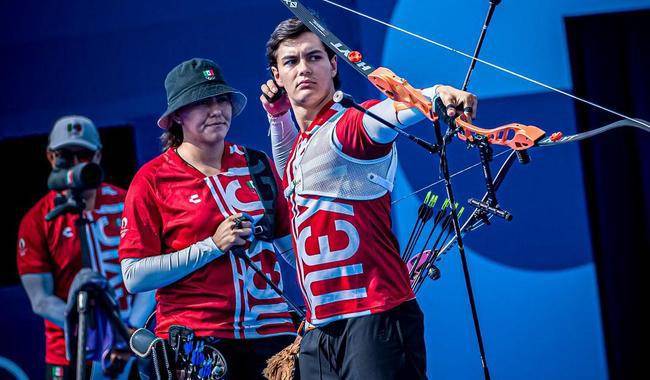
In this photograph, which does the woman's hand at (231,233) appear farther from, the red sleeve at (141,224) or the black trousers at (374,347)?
the black trousers at (374,347)

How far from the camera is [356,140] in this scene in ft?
6.62

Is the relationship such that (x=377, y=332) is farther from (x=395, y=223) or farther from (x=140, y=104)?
(x=140, y=104)

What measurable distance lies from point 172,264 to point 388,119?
88 centimetres

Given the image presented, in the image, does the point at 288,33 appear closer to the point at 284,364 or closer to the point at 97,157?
the point at 284,364

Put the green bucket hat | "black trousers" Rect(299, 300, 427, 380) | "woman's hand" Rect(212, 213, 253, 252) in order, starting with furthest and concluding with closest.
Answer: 1. the green bucket hat
2. "woman's hand" Rect(212, 213, 253, 252)
3. "black trousers" Rect(299, 300, 427, 380)

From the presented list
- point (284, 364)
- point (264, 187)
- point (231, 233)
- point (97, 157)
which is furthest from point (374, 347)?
point (97, 157)

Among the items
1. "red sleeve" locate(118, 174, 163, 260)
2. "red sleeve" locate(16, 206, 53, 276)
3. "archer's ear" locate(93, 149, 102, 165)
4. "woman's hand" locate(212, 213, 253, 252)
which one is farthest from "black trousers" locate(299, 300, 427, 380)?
"archer's ear" locate(93, 149, 102, 165)

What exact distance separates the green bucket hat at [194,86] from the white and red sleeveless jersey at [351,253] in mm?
728

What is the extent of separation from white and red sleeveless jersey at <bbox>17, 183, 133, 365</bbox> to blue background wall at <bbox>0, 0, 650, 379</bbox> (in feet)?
1.09

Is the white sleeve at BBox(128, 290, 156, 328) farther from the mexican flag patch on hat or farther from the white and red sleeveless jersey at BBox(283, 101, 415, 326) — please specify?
the white and red sleeveless jersey at BBox(283, 101, 415, 326)

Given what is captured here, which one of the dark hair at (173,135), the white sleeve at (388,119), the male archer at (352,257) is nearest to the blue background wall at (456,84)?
the dark hair at (173,135)

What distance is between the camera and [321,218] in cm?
208

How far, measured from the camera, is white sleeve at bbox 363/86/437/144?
74.6 inches

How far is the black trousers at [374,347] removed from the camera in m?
1.99
